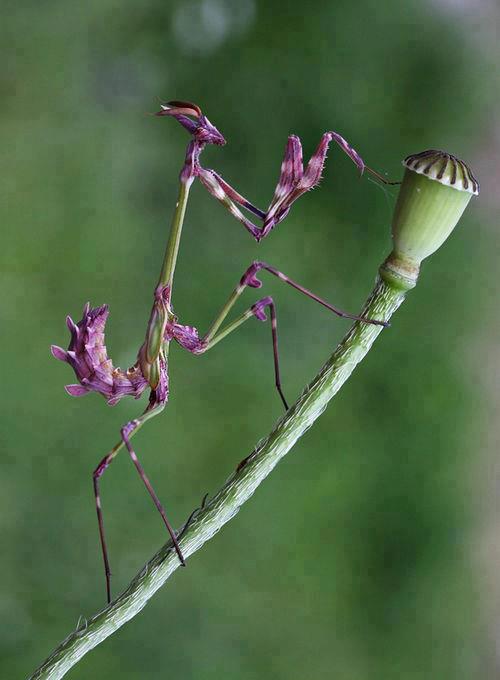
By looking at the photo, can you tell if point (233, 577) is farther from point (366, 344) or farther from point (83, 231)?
point (366, 344)

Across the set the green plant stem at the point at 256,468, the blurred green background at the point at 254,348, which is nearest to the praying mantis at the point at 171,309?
the green plant stem at the point at 256,468

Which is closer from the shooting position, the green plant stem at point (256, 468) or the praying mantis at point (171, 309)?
the green plant stem at point (256, 468)

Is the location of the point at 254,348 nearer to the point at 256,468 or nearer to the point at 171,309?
the point at 171,309

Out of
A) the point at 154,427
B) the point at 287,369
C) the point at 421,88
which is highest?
the point at 421,88

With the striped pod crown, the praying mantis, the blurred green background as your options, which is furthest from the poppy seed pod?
the blurred green background

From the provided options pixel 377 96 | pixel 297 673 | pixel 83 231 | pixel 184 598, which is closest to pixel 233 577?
pixel 184 598

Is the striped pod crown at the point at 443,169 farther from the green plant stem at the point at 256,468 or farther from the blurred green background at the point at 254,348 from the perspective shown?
the blurred green background at the point at 254,348
